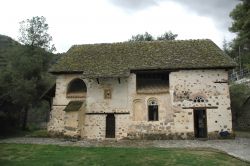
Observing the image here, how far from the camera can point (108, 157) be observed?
1631cm

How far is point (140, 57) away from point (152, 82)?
2.52 meters

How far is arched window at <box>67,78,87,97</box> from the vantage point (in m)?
26.1

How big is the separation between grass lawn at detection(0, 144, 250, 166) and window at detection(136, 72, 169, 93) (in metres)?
7.53

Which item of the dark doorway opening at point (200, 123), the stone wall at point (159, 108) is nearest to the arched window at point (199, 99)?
the stone wall at point (159, 108)

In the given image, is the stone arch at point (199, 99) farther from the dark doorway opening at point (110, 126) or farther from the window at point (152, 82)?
the dark doorway opening at point (110, 126)

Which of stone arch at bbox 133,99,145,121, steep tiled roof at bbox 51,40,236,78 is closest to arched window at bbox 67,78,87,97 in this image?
steep tiled roof at bbox 51,40,236,78

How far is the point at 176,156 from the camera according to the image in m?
16.3

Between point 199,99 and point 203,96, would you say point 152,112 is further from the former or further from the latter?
point 203,96

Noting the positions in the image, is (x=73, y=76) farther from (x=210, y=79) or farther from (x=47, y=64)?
(x=210, y=79)

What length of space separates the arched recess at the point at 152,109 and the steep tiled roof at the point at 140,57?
→ 282 cm

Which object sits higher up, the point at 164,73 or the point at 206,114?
the point at 164,73

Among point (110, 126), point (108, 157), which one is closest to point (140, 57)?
point (110, 126)

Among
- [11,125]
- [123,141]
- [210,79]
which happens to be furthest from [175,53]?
[11,125]

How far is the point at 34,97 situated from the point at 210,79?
18088mm
